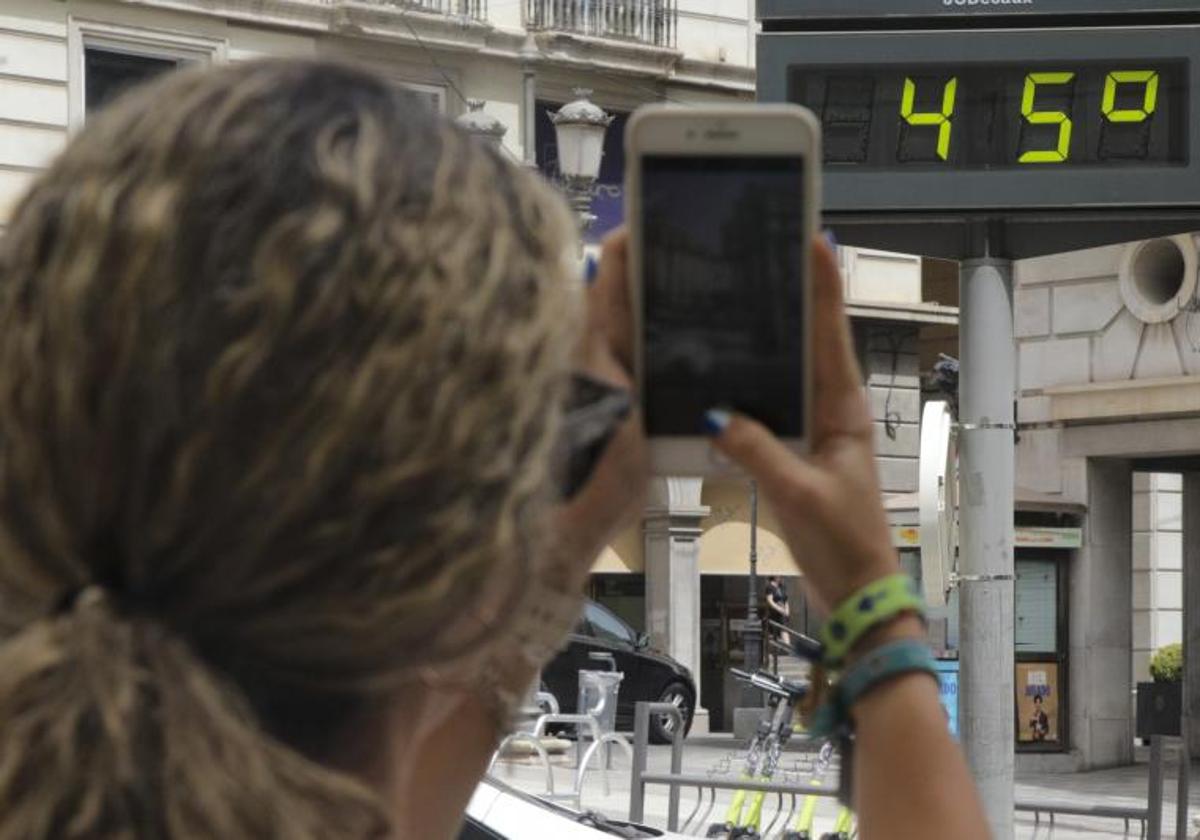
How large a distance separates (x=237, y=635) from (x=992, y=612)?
8.05 m

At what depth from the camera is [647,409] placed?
61.1 inches

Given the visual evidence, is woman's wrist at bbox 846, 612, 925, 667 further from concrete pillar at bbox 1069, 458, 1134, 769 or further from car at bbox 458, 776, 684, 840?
concrete pillar at bbox 1069, 458, 1134, 769

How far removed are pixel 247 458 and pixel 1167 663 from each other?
29.5 meters

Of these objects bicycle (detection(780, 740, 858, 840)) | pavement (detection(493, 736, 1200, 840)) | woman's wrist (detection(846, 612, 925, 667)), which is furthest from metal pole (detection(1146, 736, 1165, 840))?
woman's wrist (detection(846, 612, 925, 667))

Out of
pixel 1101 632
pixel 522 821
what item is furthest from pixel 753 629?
pixel 522 821

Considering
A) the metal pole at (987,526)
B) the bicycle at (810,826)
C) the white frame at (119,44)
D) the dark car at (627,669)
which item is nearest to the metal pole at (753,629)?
the dark car at (627,669)

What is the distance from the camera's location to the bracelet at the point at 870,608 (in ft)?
5.19

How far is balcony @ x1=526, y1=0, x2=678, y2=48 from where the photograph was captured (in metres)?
32.1

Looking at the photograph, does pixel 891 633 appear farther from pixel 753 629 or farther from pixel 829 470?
pixel 753 629

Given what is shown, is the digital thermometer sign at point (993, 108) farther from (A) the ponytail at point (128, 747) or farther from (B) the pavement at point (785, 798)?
(A) the ponytail at point (128, 747)

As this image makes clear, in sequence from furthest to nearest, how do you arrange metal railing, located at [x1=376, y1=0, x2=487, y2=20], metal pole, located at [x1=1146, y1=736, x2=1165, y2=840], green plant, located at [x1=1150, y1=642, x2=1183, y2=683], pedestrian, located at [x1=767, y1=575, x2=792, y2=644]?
1. pedestrian, located at [x1=767, y1=575, x2=792, y2=644]
2. metal railing, located at [x1=376, y1=0, x2=487, y2=20]
3. green plant, located at [x1=1150, y1=642, x2=1183, y2=683]
4. metal pole, located at [x1=1146, y1=736, x2=1165, y2=840]

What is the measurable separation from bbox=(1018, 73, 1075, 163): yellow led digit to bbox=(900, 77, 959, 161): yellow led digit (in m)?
0.24

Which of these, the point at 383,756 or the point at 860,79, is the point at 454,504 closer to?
the point at 383,756


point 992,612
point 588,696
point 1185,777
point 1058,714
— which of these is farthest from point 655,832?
point 1058,714
